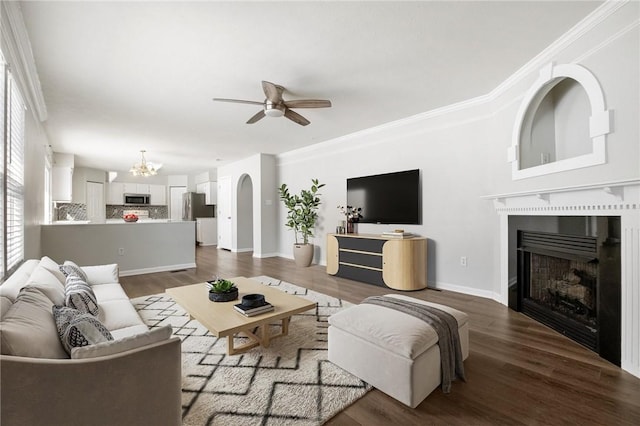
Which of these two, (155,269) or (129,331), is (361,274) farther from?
Result: (155,269)

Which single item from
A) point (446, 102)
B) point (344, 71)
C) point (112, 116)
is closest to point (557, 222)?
point (446, 102)

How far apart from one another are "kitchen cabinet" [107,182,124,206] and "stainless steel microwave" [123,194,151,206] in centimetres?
14

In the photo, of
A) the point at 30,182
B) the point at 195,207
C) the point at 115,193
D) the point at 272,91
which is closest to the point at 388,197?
the point at 272,91

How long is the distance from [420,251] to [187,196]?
8302 mm

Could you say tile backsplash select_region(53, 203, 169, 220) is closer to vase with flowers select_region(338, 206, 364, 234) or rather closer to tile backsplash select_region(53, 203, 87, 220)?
tile backsplash select_region(53, 203, 87, 220)

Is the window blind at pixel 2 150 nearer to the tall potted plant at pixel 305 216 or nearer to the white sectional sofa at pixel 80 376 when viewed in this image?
the white sectional sofa at pixel 80 376

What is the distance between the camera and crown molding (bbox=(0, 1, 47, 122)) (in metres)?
1.94

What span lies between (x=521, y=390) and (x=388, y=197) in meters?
3.15

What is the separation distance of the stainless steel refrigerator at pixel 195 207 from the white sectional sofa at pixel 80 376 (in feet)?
28.6

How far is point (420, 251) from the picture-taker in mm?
4047

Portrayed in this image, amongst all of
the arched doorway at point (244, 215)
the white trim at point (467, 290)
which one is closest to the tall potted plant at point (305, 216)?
the arched doorway at point (244, 215)

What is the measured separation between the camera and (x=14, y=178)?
2.48 m

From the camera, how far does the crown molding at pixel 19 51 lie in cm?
194

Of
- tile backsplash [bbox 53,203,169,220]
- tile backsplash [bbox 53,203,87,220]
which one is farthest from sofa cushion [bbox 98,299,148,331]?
tile backsplash [bbox 53,203,87,220]
